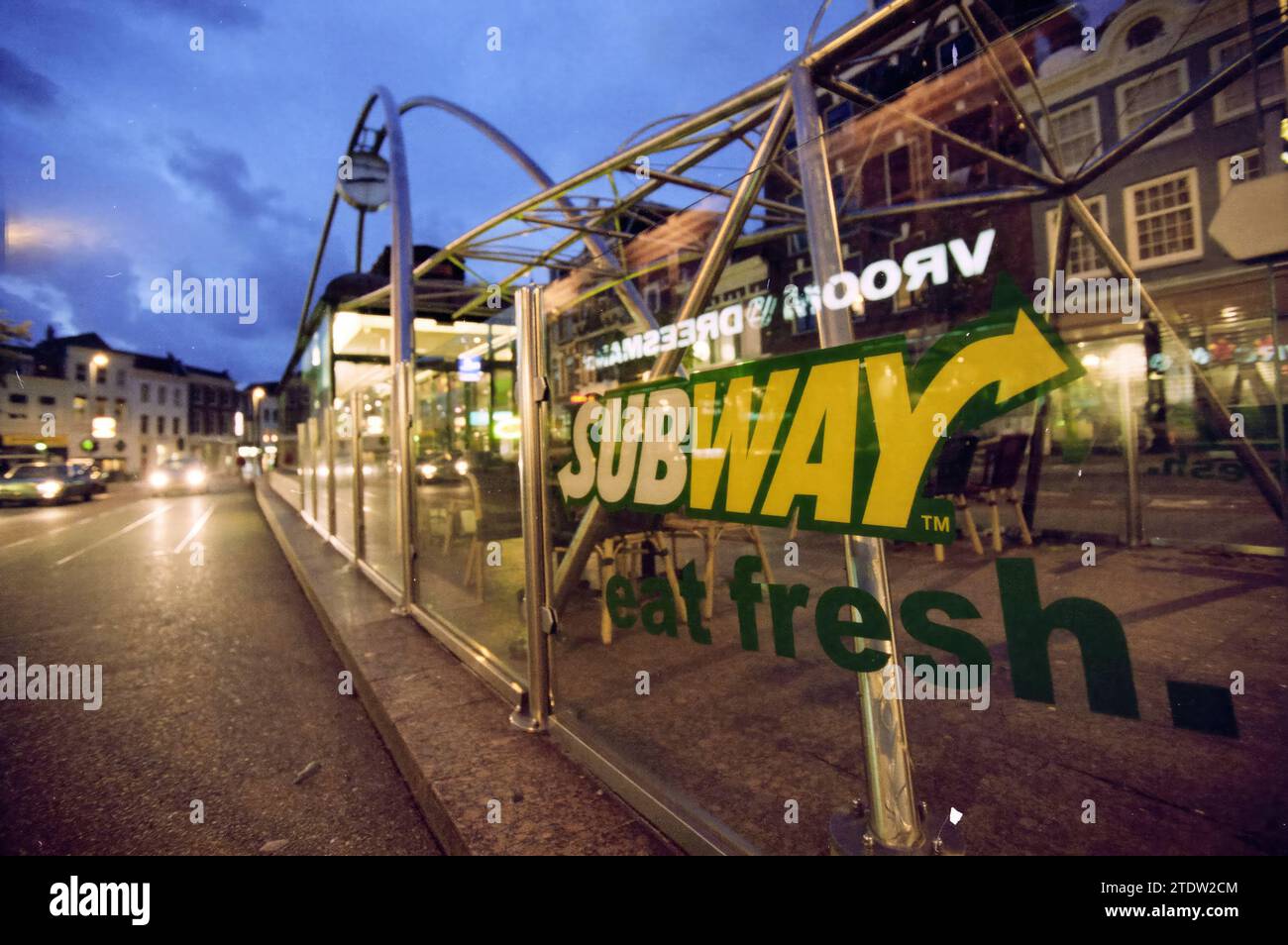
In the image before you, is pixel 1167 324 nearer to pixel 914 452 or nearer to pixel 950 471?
pixel 950 471

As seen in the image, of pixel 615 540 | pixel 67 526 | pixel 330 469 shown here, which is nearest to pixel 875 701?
pixel 615 540

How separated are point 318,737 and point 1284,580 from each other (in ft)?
22.0

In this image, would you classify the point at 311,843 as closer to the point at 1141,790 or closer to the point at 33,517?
the point at 1141,790

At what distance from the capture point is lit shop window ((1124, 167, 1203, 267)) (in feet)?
6.89

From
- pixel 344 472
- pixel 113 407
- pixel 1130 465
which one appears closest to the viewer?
pixel 1130 465

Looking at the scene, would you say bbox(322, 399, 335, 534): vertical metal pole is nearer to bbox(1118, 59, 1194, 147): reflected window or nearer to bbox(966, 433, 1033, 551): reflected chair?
bbox(966, 433, 1033, 551): reflected chair

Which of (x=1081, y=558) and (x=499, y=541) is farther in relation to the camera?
(x=1081, y=558)

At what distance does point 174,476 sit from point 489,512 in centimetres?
2614

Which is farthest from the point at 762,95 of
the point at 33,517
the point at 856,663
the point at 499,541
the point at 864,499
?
the point at 33,517

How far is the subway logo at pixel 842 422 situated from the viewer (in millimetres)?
1583

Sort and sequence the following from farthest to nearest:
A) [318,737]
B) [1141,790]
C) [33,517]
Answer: [33,517] → [318,737] → [1141,790]

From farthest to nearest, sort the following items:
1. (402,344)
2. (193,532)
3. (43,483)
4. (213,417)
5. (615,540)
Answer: (213,417) → (43,483) → (193,532) → (402,344) → (615,540)

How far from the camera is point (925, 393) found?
165cm

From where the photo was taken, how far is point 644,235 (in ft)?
20.4
